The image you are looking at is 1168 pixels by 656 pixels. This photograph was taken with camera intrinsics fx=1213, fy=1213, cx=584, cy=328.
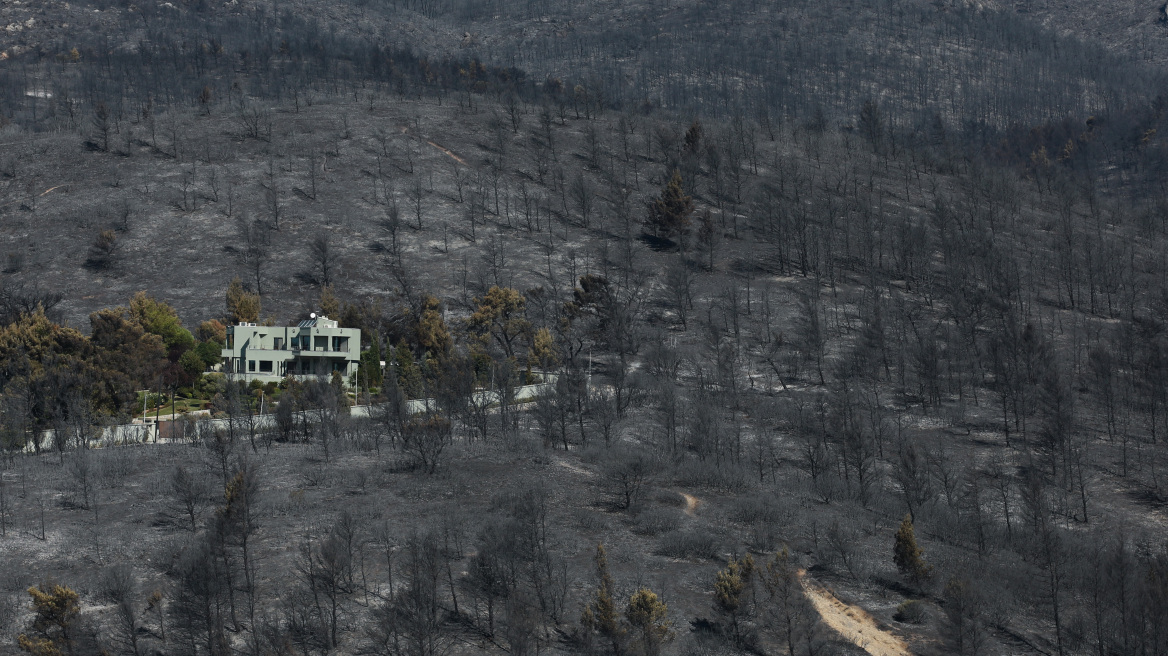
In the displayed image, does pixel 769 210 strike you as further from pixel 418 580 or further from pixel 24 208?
pixel 418 580

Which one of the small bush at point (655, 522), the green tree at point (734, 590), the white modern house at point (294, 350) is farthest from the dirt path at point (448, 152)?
the green tree at point (734, 590)

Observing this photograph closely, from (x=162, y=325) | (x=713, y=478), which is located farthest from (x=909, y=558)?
(x=162, y=325)

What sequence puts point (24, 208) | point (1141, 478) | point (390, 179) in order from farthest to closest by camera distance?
point (390, 179)
point (24, 208)
point (1141, 478)

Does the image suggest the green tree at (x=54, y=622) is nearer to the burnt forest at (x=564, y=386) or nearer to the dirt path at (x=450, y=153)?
the burnt forest at (x=564, y=386)

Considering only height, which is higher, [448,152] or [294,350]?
[448,152]

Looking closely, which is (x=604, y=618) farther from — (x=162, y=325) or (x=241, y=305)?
(x=241, y=305)

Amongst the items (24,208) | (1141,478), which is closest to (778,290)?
(1141,478)

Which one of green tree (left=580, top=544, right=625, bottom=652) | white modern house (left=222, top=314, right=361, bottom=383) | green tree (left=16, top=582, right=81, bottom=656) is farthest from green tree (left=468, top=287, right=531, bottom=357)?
green tree (left=16, top=582, right=81, bottom=656)
